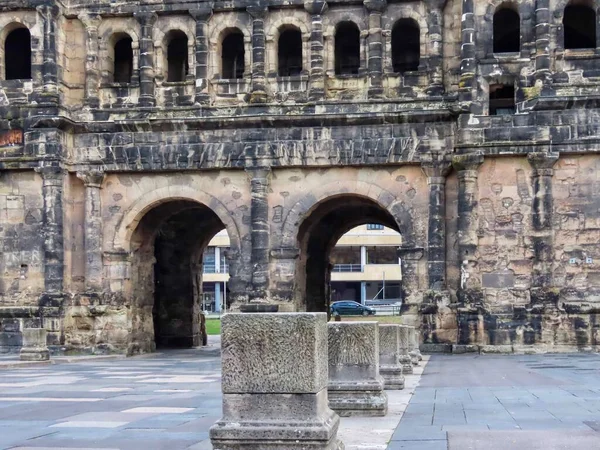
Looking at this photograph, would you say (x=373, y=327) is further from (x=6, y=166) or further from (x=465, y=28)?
(x=6, y=166)

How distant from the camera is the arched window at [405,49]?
→ 27000mm

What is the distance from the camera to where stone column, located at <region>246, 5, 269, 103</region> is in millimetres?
25031

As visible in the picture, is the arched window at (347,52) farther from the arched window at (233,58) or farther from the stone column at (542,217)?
the stone column at (542,217)

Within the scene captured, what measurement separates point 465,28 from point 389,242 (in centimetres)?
5008

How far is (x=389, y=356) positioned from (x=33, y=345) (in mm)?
11390

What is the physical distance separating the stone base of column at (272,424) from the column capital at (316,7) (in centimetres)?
1941

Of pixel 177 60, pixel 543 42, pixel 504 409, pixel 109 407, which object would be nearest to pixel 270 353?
pixel 504 409

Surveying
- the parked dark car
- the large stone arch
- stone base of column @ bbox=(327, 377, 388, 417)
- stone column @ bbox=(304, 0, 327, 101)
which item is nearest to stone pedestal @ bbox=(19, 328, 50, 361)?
the large stone arch

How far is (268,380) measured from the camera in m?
6.88

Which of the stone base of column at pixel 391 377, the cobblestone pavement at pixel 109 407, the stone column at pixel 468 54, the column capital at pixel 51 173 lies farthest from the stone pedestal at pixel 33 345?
the stone column at pixel 468 54

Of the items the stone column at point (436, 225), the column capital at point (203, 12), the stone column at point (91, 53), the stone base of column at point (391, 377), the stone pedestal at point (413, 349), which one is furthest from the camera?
the stone column at point (91, 53)

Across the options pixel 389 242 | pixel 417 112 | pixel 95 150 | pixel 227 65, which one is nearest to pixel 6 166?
pixel 95 150

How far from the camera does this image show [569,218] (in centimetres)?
2352

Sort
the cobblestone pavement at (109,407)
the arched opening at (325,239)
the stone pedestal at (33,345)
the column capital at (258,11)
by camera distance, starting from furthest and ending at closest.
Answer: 1. the arched opening at (325,239)
2. the column capital at (258,11)
3. the stone pedestal at (33,345)
4. the cobblestone pavement at (109,407)
